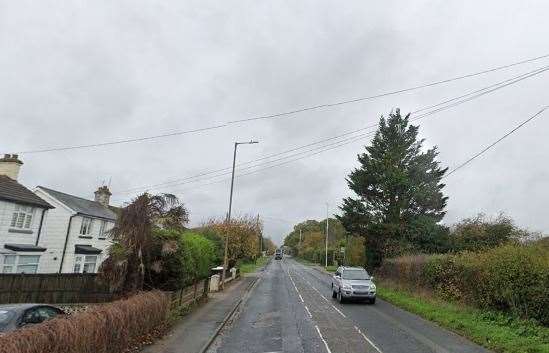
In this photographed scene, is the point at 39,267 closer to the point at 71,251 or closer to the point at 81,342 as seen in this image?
the point at 71,251

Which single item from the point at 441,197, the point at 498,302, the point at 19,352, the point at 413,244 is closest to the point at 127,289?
the point at 19,352

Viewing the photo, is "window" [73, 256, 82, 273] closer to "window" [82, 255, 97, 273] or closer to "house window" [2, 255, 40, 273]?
"window" [82, 255, 97, 273]

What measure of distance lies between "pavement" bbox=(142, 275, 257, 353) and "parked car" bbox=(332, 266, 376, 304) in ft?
19.0

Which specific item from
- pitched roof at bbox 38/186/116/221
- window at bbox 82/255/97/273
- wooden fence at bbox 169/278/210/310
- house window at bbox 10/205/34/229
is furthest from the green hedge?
pitched roof at bbox 38/186/116/221

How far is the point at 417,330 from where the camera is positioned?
1526cm

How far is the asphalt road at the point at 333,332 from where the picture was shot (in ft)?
40.1

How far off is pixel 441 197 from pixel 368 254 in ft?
26.8

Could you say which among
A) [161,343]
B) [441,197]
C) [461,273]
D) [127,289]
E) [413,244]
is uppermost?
[441,197]

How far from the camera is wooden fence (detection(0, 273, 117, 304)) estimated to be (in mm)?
22031

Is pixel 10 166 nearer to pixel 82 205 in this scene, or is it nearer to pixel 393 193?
pixel 82 205

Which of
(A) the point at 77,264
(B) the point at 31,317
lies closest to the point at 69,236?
(A) the point at 77,264

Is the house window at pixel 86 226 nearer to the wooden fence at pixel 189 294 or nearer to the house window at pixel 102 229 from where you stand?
the house window at pixel 102 229

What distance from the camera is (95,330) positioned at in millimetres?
9039

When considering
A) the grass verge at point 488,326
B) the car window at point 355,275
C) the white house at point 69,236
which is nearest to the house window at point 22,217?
the white house at point 69,236
